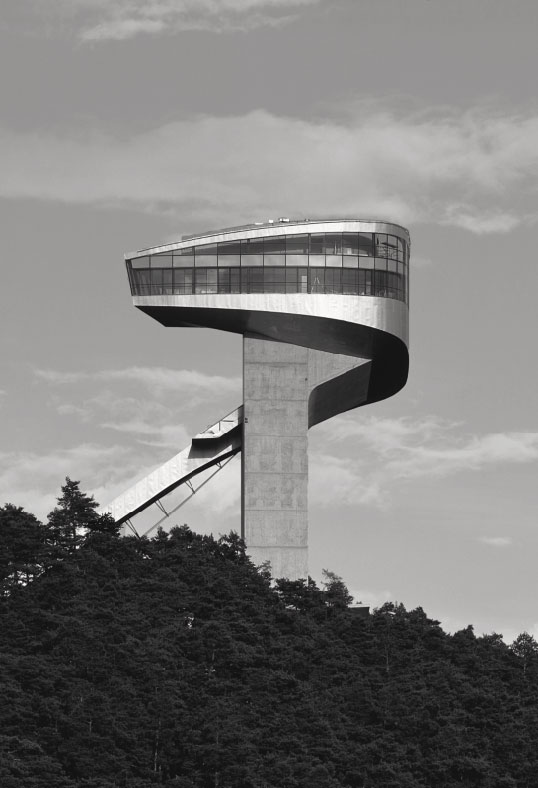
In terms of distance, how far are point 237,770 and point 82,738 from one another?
268 inches

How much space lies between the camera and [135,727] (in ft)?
200

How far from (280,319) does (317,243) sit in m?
4.57

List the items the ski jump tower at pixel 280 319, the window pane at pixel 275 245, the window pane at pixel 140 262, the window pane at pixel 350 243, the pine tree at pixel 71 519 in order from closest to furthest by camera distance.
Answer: the pine tree at pixel 71 519
the ski jump tower at pixel 280 319
the window pane at pixel 275 245
the window pane at pixel 350 243
the window pane at pixel 140 262

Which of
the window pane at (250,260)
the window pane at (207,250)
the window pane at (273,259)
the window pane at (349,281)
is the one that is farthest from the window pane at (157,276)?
the window pane at (349,281)

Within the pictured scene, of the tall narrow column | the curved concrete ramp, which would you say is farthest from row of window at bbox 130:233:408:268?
the curved concrete ramp

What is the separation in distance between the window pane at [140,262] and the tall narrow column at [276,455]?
6805mm

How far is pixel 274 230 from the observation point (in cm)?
8981

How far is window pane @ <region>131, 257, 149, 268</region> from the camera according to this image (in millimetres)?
91750

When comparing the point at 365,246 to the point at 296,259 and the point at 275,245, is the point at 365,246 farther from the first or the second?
the point at 275,245

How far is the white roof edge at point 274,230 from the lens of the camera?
8981 cm

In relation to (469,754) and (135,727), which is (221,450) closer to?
(469,754)

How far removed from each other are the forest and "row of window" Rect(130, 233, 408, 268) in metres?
14.9

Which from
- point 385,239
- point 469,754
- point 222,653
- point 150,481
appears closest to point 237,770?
point 222,653

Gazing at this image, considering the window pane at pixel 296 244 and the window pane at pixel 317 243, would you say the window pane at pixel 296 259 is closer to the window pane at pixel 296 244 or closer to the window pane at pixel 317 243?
the window pane at pixel 296 244
